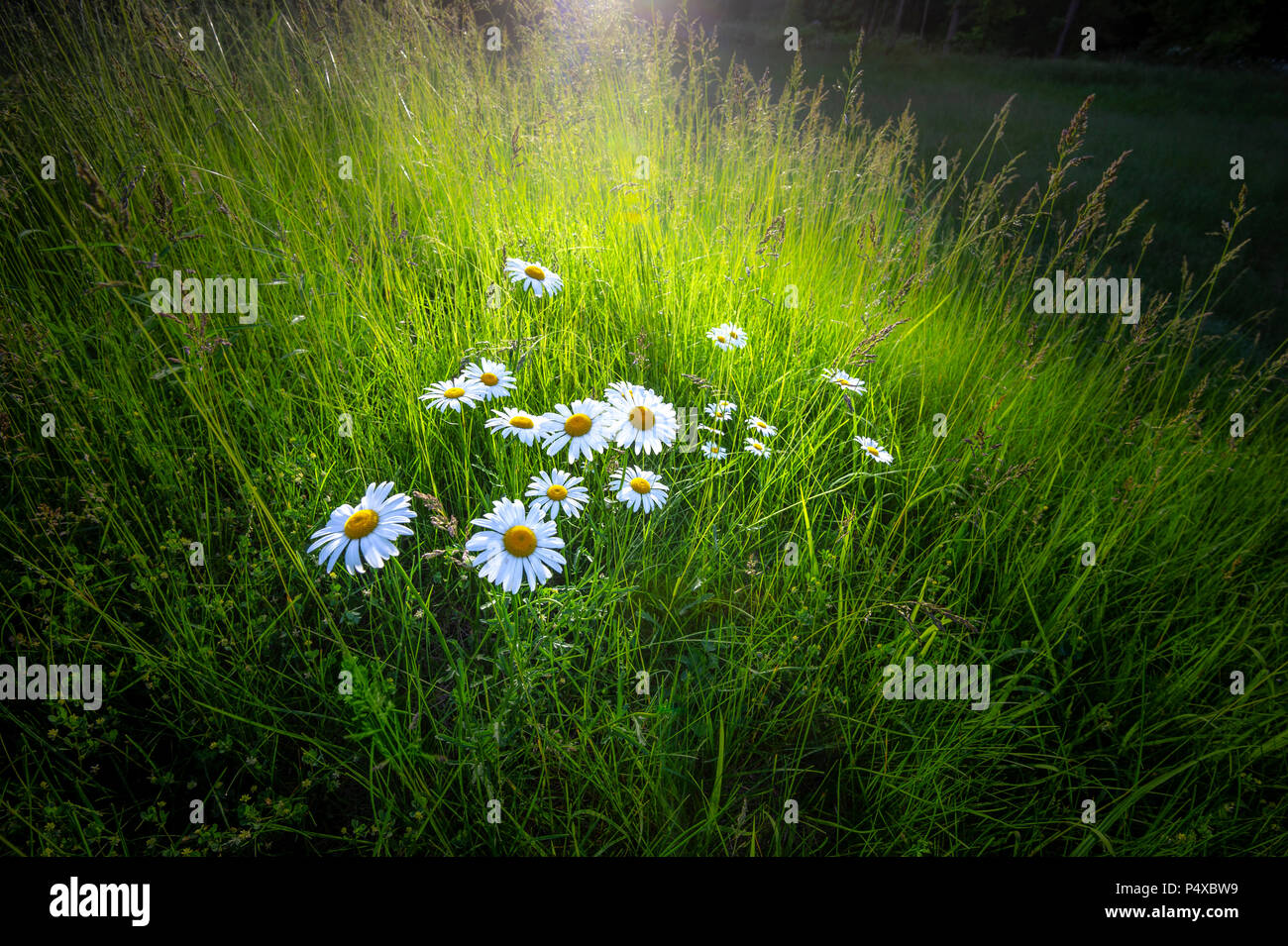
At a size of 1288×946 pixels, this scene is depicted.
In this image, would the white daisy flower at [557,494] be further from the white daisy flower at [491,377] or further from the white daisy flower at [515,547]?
the white daisy flower at [491,377]

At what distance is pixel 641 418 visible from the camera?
4.48 ft

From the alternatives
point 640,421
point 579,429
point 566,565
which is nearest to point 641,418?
point 640,421

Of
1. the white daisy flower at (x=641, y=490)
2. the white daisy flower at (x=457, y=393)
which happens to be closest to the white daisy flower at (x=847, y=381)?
the white daisy flower at (x=641, y=490)

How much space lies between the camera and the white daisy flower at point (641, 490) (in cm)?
125

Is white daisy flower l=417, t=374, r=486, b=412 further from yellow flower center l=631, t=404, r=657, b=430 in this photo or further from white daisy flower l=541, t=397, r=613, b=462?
yellow flower center l=631, t=404, r=657, b=430

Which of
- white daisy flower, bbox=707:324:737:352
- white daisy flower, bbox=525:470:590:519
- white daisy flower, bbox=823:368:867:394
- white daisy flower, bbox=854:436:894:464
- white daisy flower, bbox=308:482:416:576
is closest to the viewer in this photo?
white daisy flower, bbox=308:482:416:576

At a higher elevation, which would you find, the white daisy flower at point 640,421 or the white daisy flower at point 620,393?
the white daisy flower at point 620,393

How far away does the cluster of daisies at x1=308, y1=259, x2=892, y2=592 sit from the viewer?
100 centimetres

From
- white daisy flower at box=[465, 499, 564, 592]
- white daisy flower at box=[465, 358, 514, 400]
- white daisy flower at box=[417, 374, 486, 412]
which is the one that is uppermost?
white daisy flower at box=[465, 358, 514, 400]

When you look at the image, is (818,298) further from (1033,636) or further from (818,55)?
(818,55)

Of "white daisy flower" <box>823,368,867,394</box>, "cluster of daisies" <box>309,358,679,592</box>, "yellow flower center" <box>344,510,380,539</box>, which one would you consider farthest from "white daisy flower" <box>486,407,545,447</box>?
"white daisy flower" <box>823,368,867,394</box>

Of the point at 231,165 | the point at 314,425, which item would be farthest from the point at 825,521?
the point at 231,165
